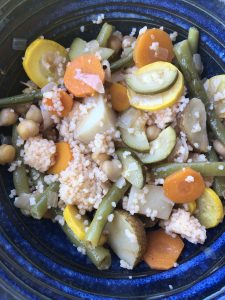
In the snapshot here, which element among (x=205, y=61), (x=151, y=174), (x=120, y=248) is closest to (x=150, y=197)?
(x=151, y=174)

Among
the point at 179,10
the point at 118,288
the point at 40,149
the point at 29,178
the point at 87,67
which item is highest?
the point at 179,10

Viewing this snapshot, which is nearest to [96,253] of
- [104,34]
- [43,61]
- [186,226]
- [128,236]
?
[128,236]

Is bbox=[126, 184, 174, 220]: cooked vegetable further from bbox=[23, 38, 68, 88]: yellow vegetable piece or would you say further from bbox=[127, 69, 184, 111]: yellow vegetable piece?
bbox=[23, 38, 68, 88]: yellow vegetable piece

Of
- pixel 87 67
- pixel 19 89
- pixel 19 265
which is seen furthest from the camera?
pixel 19 89

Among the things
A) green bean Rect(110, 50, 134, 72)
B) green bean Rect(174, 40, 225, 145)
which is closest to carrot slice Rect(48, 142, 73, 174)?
green bean Rect(110, 50, 134, 72)

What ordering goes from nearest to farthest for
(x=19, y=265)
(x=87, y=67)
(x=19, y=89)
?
(x=19, y=265)
(x=87, y=67)
(x=19, y=89)

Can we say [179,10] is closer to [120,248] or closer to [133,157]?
[133,157]

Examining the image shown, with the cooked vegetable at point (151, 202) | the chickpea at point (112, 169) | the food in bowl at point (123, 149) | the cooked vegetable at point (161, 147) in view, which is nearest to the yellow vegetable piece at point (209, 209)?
the food in bowl at point (123, 149)
